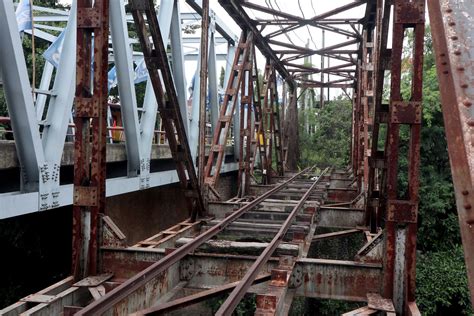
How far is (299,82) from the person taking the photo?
2766 cm

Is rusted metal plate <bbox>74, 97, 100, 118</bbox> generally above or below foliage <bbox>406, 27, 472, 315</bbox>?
above

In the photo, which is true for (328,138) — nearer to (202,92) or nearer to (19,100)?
(202,92)

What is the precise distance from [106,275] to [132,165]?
389 centimetres

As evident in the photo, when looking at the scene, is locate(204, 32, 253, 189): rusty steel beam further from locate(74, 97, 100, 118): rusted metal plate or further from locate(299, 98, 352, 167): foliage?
locate(299, 98, 352, 167): foliage

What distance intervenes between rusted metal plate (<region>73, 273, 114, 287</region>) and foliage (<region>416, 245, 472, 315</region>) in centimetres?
989

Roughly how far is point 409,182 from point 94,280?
3.40 m

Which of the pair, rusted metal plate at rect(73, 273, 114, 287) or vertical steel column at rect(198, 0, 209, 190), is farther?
vertical steel column at rect(198, 0, 209, 190)

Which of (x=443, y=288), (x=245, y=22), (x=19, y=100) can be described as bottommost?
(x=443, y=288)

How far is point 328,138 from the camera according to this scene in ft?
102

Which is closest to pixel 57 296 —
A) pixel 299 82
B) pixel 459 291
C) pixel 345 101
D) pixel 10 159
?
pixel 10 159

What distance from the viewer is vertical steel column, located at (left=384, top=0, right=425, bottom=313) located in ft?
15.6

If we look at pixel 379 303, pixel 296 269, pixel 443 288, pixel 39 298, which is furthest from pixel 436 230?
pixel 39 298

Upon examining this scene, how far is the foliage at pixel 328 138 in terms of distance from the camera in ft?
98.5

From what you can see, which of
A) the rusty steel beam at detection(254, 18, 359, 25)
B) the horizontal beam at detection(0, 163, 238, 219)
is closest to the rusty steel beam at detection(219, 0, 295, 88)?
the rusty steel beam at detection(254, 18, 359, 25)
